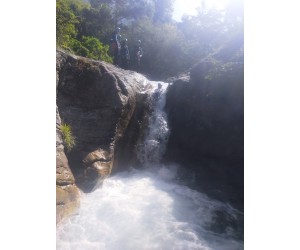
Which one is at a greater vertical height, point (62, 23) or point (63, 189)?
point (62, 23)

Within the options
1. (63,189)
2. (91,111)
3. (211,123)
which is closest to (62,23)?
(91,111)

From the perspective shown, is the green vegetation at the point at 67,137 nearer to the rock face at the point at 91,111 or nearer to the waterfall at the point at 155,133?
the rock face at the point at 91,111

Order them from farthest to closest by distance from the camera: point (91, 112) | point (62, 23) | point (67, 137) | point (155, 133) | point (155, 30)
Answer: point (155, 30) → point (155, 133) → point (62, 23) → point (91, 112) → point (67, 137)

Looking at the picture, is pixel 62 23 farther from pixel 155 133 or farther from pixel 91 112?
pixel 155 133

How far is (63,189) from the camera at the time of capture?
4.67 meters

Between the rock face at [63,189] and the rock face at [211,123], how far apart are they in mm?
3322

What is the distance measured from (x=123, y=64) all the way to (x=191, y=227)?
7.61 m

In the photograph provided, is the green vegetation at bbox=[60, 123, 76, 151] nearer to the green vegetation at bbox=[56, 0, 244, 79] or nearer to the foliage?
the foliage

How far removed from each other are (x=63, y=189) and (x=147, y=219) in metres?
1.61

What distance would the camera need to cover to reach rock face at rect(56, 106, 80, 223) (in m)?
4.51

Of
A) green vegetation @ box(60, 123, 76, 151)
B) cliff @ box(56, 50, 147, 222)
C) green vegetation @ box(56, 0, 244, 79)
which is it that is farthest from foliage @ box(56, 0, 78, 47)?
green vegetation @ box(56, 0, 244, 79)

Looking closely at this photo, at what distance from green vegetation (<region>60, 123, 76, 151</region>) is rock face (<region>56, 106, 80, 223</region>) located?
1.91 feet
